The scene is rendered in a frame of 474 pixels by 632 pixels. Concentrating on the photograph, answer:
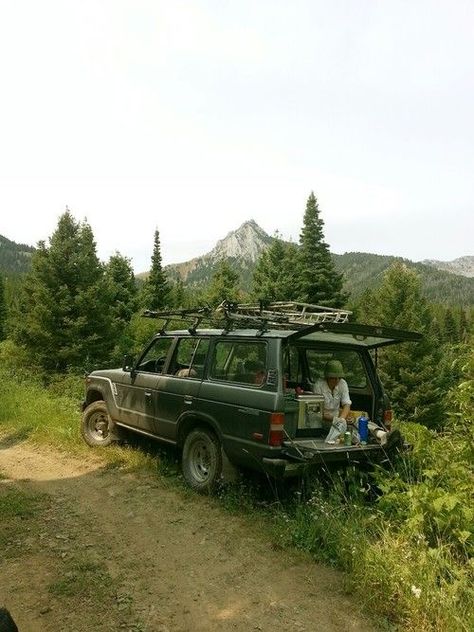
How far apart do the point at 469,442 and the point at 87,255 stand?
1800 centimetres

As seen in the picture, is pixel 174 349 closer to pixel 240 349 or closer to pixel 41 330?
pixel 240 349

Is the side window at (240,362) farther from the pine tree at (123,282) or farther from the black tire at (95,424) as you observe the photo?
the pine tree at (123,282)

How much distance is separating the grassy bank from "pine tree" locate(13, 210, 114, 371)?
14.1 m

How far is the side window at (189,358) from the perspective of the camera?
6.67 meters

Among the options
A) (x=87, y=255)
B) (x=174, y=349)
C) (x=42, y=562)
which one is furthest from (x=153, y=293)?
(x=42, y=562)

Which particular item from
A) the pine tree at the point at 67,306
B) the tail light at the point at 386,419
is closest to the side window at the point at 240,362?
the tail light at the point at 386,419

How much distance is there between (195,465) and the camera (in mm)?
6453

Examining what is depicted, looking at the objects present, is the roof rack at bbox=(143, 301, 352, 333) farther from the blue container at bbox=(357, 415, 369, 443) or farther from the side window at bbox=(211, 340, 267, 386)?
the blue container at bbox=(357, 415, 369, 443)

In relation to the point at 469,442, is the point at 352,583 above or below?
below

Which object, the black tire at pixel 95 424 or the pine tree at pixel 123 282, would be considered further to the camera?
the pine tree at pixel 123 282

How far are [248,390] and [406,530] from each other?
2.21 metres

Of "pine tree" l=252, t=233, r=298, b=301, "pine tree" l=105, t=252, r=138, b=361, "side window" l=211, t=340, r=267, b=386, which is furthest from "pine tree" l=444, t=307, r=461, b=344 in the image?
"side window" l=211, t=340, r=267, b=386

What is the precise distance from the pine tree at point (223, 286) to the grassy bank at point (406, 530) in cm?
2430

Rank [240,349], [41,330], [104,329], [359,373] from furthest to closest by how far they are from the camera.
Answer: [104,329]
[41,330]
[359,373]
[240,349]
